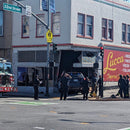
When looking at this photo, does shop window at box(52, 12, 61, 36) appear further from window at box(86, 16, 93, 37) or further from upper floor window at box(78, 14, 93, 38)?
window at box(86, 16, 93, 37)

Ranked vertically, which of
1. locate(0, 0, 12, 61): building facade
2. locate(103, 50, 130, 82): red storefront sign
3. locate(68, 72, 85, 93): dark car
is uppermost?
locate(0, 0, 12, 61): building facade

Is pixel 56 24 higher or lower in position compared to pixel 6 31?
higher

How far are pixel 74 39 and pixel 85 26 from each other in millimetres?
1946

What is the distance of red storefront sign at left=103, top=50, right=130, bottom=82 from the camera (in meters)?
35.7

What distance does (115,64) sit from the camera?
37.1 meters

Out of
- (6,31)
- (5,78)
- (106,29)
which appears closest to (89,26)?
(106,29)

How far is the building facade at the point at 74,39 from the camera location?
32406 mm

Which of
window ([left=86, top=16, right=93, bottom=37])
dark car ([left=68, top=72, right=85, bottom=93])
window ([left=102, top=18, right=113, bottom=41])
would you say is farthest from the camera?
window ([left=102, top=18, right=113, bottom=41])

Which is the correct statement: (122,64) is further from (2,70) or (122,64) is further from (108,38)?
(2,70)

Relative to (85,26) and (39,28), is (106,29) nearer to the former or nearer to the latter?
(85,26)

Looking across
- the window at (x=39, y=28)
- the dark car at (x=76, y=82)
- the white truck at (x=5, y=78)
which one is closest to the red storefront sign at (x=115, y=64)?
the dark car at (x=76, y=82)

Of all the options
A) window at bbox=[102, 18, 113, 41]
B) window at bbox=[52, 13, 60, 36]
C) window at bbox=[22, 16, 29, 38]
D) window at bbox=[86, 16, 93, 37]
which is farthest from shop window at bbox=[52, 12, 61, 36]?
window at bbox=[102, 18, 113, 41]

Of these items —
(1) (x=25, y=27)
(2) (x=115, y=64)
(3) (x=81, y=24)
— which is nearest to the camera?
(3) (x=81, y=24)

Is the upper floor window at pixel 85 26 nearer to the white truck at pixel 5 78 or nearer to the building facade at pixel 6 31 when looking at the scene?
the building facade at pixel 6 31
